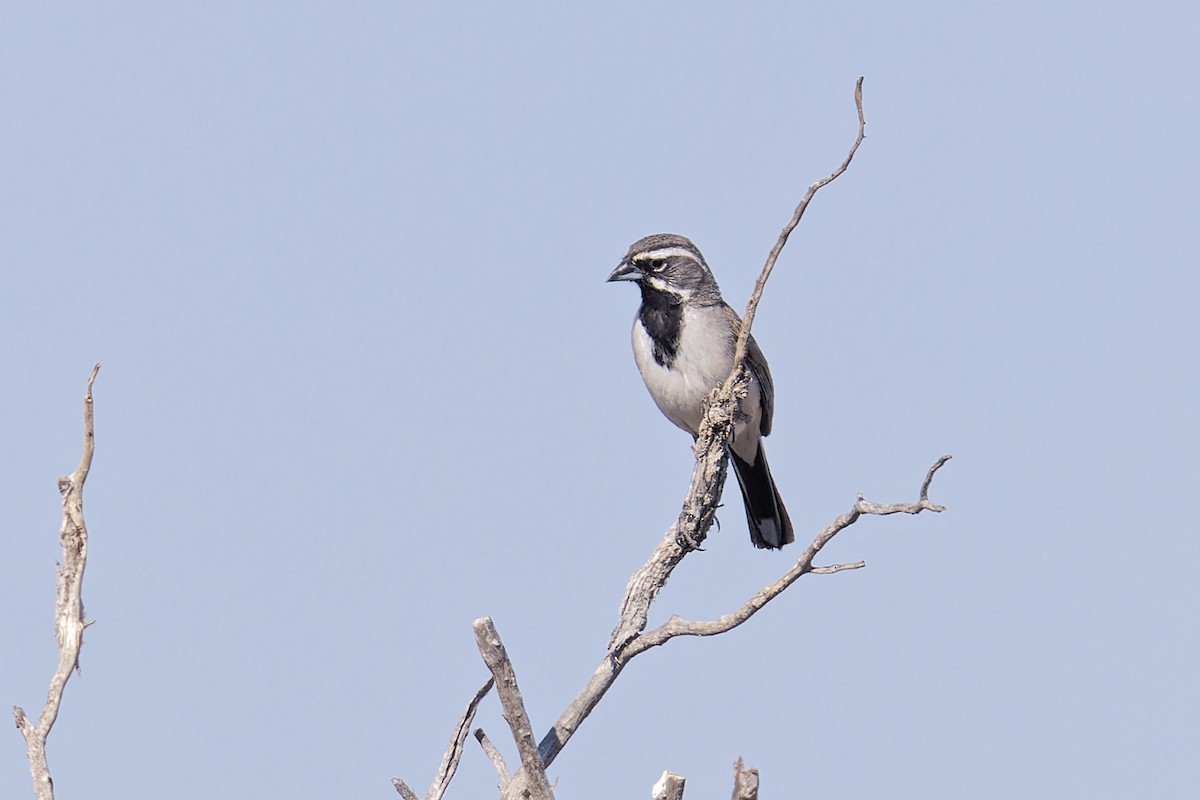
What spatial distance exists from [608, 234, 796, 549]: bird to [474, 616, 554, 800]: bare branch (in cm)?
470

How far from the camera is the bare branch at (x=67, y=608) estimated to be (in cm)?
548

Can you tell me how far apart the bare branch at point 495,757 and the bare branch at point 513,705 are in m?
0.58

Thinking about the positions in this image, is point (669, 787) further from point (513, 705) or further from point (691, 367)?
point (691, 367)

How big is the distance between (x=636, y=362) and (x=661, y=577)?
11.7 ft

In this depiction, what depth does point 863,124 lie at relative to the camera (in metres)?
7.29

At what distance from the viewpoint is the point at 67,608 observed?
5.84m

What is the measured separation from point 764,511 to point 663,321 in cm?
179

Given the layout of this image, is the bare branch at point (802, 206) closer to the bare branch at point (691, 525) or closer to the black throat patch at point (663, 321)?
the bare branch at point (691, 525)

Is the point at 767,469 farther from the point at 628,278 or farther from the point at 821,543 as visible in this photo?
the point at 821,543

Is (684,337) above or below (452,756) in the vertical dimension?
above

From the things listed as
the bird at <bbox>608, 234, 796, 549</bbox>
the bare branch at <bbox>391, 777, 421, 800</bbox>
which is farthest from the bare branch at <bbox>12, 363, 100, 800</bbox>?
the bird at <bbox>608, 234, 796, 549</bbox>

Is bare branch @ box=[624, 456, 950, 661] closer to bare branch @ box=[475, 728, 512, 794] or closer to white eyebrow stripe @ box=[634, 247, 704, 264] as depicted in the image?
bare branch @ box=[475, 728, 512, 794]

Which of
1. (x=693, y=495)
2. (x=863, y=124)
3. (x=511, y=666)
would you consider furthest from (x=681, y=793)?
(x=863, y=124)

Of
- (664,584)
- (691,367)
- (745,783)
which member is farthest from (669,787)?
(691,367)
